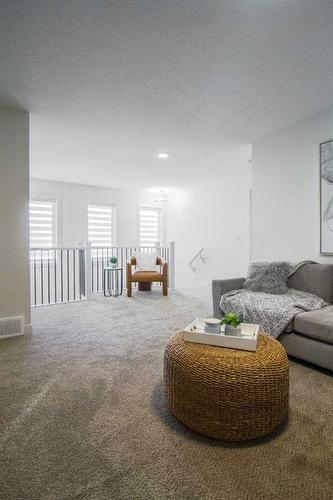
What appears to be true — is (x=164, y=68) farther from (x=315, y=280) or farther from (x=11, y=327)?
(x=11, y=327)

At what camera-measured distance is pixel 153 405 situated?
1778 mm

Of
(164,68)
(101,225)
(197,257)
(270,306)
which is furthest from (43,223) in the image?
(270,306)

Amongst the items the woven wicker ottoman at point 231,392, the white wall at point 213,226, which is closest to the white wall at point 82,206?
the white wall at point 213,226

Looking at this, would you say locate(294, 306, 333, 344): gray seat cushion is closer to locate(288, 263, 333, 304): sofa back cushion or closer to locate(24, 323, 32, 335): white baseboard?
locate(288, 263, 333, 304): sofa back cushion

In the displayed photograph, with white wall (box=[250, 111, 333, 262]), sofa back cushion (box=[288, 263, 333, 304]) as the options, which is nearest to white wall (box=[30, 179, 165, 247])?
white wall (box=[250, 111, 333, 262])

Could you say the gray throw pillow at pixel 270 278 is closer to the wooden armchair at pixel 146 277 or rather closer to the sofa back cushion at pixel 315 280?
the sofa back cushion at pixel 315 280

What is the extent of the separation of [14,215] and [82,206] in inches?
151

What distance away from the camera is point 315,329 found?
2.22 meters

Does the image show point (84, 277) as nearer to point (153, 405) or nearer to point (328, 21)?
point (153, 405)

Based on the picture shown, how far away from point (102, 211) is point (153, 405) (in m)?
5.97

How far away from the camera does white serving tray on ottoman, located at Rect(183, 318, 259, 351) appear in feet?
5.28

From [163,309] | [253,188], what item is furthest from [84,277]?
[253,188]

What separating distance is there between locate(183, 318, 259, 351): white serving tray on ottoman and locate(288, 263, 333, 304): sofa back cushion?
55.3 inches

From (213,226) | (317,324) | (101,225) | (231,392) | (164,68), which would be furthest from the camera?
(101,225)
